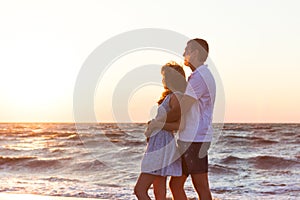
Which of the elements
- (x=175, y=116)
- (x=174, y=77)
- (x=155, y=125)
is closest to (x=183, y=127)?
(x=175, y=116)

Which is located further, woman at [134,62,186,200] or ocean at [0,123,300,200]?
ocean at [0,123,300,200]

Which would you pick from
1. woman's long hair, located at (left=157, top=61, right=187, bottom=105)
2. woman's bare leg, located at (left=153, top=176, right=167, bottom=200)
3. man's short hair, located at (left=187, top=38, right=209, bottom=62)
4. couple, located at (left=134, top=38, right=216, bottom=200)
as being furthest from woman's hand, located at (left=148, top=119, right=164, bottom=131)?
man's short hair, located at (left=187, top=38, right=209, bottom=62)

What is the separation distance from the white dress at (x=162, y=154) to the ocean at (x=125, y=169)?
1.98 feet

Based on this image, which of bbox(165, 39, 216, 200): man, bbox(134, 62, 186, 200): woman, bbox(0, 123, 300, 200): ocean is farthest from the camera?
bbox(0, 123, 300, 200): ocean

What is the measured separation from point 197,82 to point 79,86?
0.98m

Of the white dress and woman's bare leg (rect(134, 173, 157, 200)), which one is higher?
the white dress

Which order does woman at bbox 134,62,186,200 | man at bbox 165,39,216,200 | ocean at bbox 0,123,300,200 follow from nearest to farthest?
1. man at bbox 165,39,216,200
2. woman at bbox 134,62,186,200
3. ocean at bbox 0,123,300,200

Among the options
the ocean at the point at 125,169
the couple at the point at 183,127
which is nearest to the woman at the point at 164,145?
the couple at the point at 183,127

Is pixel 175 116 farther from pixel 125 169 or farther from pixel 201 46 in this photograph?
pixel 125 169

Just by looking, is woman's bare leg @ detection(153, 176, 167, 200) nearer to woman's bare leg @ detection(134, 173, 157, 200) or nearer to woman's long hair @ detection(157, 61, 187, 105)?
woman's bare leg @ detection(134, 173, 157, 200)

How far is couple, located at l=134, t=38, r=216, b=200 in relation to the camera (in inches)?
129

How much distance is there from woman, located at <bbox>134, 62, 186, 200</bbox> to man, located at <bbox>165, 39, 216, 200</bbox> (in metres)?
0.06

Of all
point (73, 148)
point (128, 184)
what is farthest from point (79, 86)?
point (73, 148)

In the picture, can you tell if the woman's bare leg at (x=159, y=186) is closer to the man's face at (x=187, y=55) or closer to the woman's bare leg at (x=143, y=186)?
the woman's bare leg at (x=143, y=186)
